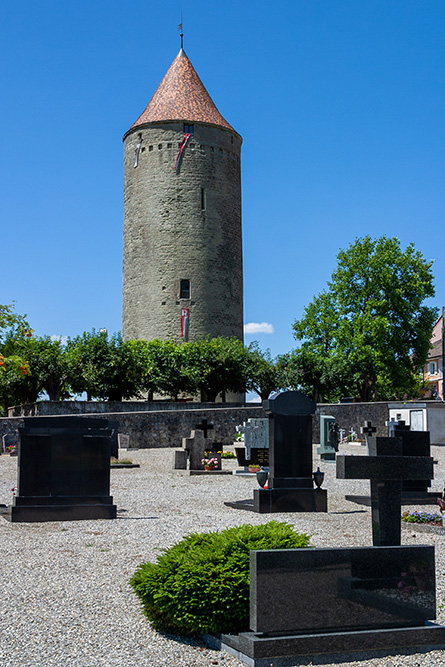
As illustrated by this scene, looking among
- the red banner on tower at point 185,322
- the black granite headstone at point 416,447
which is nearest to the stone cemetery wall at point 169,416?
the red banner on tower at point 185,322

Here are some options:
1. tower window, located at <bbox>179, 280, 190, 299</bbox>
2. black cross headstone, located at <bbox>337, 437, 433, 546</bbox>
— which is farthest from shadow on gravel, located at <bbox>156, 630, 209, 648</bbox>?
tower window, located at <bbox>179, 280, 190, 299</bbox>

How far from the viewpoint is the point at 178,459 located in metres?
19.5

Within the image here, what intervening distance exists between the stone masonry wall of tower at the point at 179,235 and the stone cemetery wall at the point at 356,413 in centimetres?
1614

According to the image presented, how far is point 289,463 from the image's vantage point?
12.7 meters

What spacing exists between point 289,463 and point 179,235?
38.1 meters

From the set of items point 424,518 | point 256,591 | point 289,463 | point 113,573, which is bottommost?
point 113,573

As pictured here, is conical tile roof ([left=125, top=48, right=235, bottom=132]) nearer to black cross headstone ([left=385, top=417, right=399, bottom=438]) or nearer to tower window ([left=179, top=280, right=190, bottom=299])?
tower window ([left=179, top=280, right=190, bottom=299])

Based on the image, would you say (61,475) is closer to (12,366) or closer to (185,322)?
(12,366)

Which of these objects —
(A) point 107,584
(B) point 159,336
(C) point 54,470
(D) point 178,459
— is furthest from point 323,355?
(A) point 107,584

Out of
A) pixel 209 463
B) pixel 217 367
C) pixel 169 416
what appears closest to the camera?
pixel 209 463

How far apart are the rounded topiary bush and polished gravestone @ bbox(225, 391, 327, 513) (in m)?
6.28

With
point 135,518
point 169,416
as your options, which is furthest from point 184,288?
point 135,518

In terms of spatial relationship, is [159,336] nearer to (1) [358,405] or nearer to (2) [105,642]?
(1) [358,405]

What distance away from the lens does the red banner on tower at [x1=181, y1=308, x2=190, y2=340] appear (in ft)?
160
